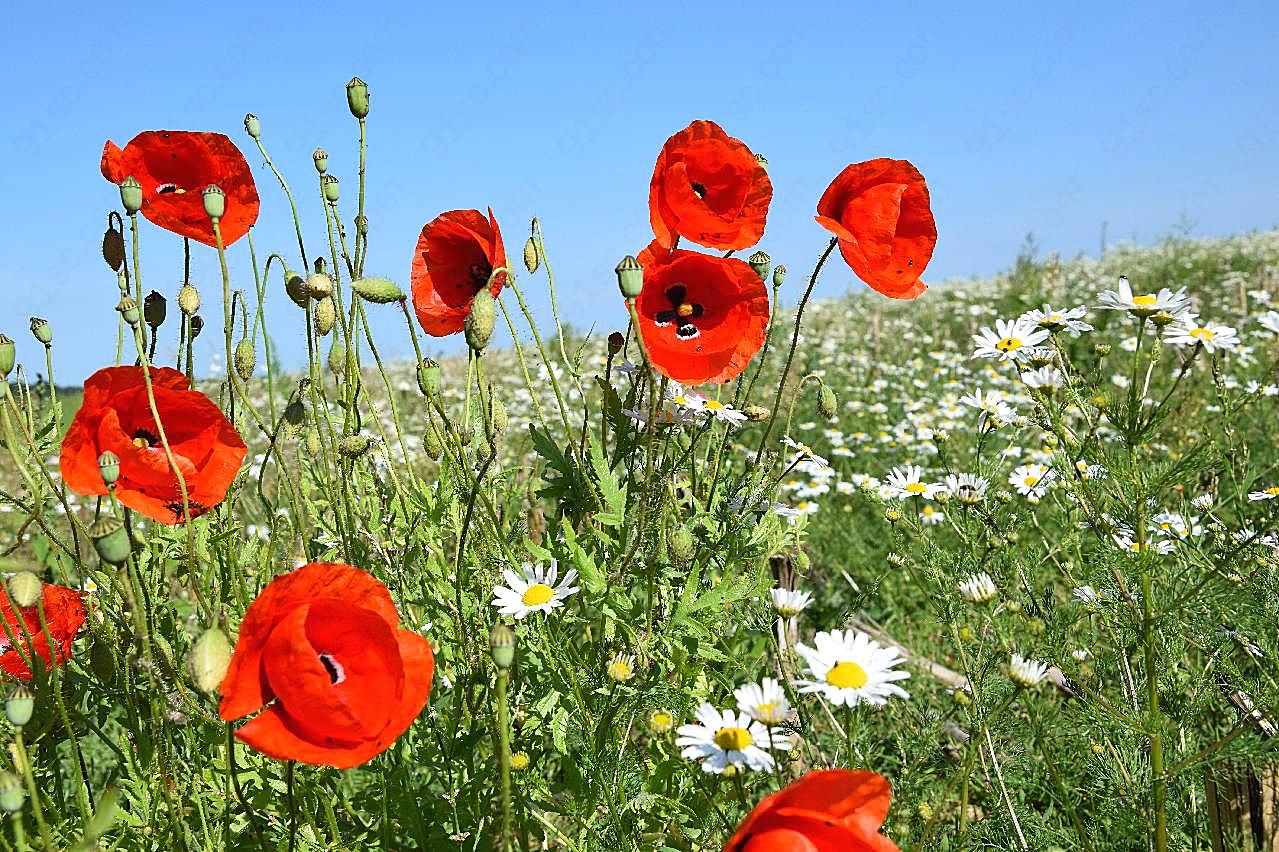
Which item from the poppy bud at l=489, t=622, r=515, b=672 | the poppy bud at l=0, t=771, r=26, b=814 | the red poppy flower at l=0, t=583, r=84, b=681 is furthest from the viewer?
the red poppy flower at l=0, t=583, r=84, b=681

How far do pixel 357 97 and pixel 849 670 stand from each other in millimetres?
1138

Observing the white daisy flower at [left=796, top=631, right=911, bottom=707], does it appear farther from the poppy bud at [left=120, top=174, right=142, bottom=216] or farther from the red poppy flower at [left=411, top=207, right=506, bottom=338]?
the poppy bud at [left=120, top=174, right=142, bottom=216]

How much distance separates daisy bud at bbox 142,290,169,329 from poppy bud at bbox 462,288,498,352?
54 cm

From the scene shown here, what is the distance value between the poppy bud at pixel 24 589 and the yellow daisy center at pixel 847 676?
3.17 feet

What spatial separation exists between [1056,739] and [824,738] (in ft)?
1.82

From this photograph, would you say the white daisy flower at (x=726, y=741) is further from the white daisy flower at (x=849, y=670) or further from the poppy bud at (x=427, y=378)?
the poppy bud at (x=427, y=378)

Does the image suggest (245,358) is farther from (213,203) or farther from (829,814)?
(829,814)

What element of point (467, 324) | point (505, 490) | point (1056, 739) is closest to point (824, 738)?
point (1056, 739)

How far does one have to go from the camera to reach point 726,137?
143 centimetres

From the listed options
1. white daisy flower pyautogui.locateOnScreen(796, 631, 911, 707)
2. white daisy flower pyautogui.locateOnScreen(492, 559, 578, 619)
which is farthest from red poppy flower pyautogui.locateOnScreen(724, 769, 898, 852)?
white daisy flower pyautogui.locateOnScreen(492, 559, 578, 619)

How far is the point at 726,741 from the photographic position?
131 cm

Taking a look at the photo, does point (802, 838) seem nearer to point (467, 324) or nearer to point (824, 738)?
point (467, 324)

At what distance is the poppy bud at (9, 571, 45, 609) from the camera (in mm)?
1051

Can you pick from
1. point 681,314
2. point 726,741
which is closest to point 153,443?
point 681,314
